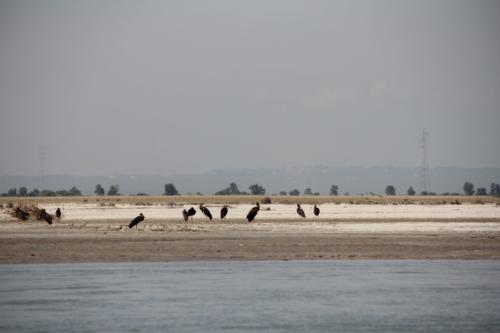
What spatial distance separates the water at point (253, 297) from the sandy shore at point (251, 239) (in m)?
2.16

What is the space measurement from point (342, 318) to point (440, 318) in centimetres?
185

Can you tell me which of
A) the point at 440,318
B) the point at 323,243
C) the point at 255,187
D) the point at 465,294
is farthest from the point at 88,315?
the point at 255,187

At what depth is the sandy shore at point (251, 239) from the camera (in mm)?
31750

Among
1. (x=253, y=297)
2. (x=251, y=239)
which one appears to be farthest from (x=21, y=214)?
(x=253, y=297)

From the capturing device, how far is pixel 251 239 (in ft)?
122

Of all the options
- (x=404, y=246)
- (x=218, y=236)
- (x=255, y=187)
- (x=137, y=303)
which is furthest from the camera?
(x=255, y=187)

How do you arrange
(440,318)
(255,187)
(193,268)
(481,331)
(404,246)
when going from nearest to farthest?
(481,331)
(440,318)
(193,268)
(404,246)
(255,187)

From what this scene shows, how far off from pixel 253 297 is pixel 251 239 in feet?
49.0

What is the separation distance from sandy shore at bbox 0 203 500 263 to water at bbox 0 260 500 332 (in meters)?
2.16

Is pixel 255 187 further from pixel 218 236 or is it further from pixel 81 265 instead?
pixel 81 265

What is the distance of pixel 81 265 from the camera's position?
29.3 m

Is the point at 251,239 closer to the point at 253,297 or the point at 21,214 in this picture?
the point at 253,297

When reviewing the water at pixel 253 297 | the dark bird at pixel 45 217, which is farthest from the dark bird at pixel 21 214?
the water at pixel 253 297

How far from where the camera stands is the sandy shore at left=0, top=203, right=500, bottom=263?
31.8m
